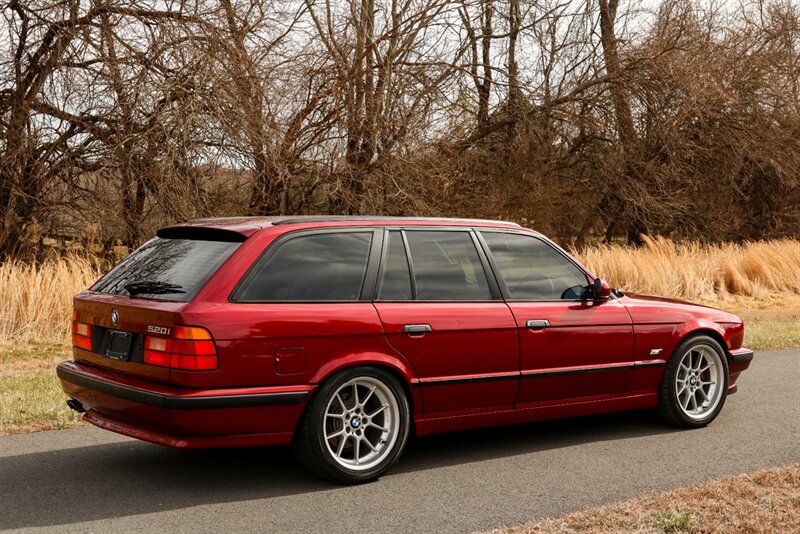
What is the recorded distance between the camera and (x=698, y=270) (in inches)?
771

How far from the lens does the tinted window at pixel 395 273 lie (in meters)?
5.91

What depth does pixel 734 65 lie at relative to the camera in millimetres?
25391

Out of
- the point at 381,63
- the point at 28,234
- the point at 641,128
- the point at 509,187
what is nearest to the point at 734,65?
the point at 641,128

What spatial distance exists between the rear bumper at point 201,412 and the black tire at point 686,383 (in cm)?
296

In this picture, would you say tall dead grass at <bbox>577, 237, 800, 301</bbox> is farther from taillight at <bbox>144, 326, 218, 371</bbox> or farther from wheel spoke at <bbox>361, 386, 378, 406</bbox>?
taillight at <bbox>144, 326, 218, 371</bbox>

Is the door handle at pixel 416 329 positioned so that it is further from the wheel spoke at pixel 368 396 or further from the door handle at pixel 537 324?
the door handle at pixel 537 324

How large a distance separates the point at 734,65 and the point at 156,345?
2321cm

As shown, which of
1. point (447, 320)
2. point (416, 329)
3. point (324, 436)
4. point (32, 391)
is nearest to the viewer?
point (324, 436)

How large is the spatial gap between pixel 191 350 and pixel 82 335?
1240 millimetres

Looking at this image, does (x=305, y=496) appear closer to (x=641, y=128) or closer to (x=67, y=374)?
(x=67, y=374)

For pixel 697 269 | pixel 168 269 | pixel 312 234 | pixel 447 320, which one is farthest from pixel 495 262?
pixel 697 269

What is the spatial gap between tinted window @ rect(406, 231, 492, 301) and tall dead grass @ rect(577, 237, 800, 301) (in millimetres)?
12330

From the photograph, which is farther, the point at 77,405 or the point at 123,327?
the point at 77,405

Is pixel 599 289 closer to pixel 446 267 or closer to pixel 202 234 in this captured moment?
pixel 446 267
